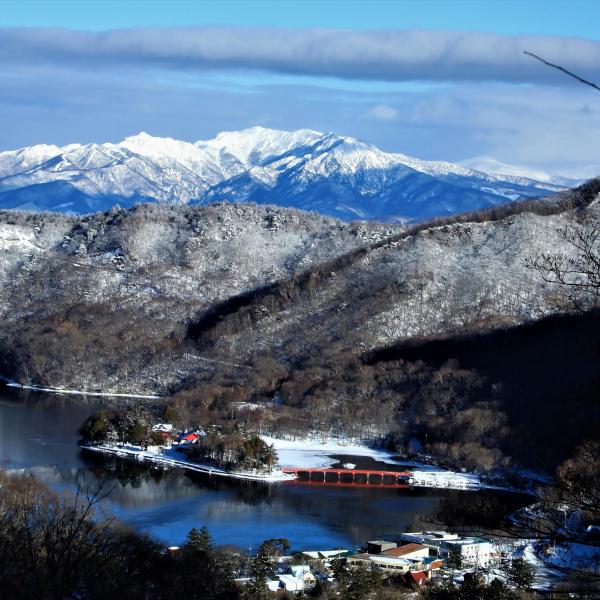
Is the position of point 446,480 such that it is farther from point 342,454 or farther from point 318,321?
point 318,321

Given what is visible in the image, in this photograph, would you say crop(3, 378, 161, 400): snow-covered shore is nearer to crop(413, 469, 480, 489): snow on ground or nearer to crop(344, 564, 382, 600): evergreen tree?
crop(413, 469, 480, 489): snow on ground

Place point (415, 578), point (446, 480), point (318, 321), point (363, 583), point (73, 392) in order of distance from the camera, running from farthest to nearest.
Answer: point (318, 321) < point (73, 392) < point (446, 480) < point (415, 578) < point (363, 583)

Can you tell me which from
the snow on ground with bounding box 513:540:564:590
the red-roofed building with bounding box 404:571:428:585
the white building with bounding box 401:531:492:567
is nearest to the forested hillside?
the white building with bounding box 401:531:492:567

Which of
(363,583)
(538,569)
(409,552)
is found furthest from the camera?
(409,552)

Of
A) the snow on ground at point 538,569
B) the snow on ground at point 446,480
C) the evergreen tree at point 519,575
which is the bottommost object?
the snow on ground at point 446,480

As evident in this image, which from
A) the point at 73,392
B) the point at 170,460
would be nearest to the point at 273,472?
the point at 170,460

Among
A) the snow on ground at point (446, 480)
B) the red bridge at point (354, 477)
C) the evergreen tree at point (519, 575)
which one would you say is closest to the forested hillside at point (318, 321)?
the snow on ground at point (446, 480)

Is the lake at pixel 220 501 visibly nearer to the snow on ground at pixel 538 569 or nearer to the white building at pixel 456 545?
the white building at pixel 456 545
